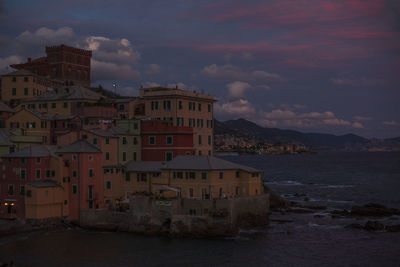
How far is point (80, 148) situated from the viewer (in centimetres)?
7681

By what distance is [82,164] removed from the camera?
250 feet

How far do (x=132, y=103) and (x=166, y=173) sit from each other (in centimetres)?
2642

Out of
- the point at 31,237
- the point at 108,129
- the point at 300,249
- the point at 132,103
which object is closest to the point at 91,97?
the point at 132,103

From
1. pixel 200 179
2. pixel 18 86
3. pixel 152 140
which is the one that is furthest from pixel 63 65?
pixel 200 179

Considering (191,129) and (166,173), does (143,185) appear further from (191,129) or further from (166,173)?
(191,129)

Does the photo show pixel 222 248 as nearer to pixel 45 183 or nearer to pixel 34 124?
pixel 45 183

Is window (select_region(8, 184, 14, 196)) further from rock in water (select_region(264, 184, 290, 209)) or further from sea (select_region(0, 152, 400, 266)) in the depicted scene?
rock in water (select_region(264, 184, 290, 209))

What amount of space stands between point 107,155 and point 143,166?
19.5 feet

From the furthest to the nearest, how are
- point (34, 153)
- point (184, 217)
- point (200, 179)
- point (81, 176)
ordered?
point (34, 153) → point (81, 176) → point (200, 179) → point (184, 217)

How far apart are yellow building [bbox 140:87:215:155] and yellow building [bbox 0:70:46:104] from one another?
31.3 meters

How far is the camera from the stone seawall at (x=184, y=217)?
69.2 m

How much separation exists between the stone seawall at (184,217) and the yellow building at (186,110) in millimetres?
22407

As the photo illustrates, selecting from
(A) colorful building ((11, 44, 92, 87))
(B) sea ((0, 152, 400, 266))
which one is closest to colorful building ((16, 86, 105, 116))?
(B) sea ((0, 152, 400, 266))

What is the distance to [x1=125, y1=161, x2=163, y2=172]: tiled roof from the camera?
8100cm
